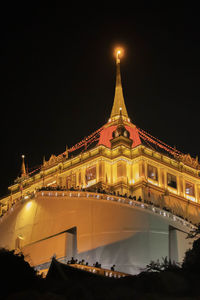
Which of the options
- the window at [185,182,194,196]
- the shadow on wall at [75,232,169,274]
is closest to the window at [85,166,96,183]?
the window at [185,182,194,196]

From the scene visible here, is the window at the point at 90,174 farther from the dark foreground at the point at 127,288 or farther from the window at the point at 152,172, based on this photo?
the dark foreground at the point at 127,288

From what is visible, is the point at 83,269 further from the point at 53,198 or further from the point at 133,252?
the point at 53,198

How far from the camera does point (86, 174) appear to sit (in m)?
82.7

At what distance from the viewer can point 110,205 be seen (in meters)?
64.8

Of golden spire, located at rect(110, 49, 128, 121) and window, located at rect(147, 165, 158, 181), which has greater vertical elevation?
golden spire, located at rect(110, 49, 128, 121)

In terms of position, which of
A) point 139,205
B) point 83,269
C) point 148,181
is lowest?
point 83,269

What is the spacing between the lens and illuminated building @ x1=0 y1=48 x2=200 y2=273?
61938 mm

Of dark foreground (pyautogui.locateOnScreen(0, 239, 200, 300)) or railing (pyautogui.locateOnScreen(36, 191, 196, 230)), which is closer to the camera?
dark foreground (pyautogui.locateOnScreen(0, 239, 200, 300))

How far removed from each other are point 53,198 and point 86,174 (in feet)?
48.9

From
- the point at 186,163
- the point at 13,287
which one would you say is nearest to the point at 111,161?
the point at 186,163

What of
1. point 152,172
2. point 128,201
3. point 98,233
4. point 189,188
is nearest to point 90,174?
point 152,172

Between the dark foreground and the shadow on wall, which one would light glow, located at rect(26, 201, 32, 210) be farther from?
the dark foreground

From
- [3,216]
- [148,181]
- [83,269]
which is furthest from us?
[148,181]

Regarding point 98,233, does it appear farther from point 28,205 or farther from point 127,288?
point 127,288
